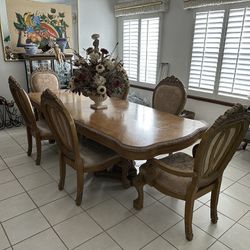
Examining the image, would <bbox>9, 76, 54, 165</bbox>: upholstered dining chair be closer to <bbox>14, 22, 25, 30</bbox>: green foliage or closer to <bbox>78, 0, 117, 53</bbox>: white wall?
<bbox>14, 22, 25, 30</bbox>: green foliage

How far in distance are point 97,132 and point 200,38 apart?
2761mm

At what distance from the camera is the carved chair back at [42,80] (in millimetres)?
3697

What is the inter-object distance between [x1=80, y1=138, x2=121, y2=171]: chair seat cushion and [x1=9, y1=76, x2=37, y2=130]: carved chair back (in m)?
0.86

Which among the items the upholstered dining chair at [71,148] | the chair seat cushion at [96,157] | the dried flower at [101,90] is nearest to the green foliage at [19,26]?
the dried flower at [101,90]

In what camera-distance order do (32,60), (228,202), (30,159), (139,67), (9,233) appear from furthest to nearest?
(139,67) → (32,60) → (30,159) → (228,202) → (9,233)

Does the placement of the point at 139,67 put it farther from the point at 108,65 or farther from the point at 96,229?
the point at 96,229

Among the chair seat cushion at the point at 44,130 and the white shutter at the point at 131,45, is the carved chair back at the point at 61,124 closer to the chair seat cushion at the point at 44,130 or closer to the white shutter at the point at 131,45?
the chair seat cushion at the point at 44,130

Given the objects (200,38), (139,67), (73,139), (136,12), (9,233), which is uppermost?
(136,12)

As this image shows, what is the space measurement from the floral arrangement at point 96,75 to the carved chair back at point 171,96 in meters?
0.64

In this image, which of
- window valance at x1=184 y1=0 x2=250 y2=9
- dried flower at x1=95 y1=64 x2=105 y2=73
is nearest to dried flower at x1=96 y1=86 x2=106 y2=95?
dried flower at x1=95 y1=64 x2=105 y2=73

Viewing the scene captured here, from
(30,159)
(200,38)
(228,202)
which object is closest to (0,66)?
(30,159)

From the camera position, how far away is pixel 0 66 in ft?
13.5

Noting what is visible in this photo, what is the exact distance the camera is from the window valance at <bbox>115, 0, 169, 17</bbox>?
4199 millimetres

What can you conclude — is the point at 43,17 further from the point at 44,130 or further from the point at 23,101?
the point at 44,130
